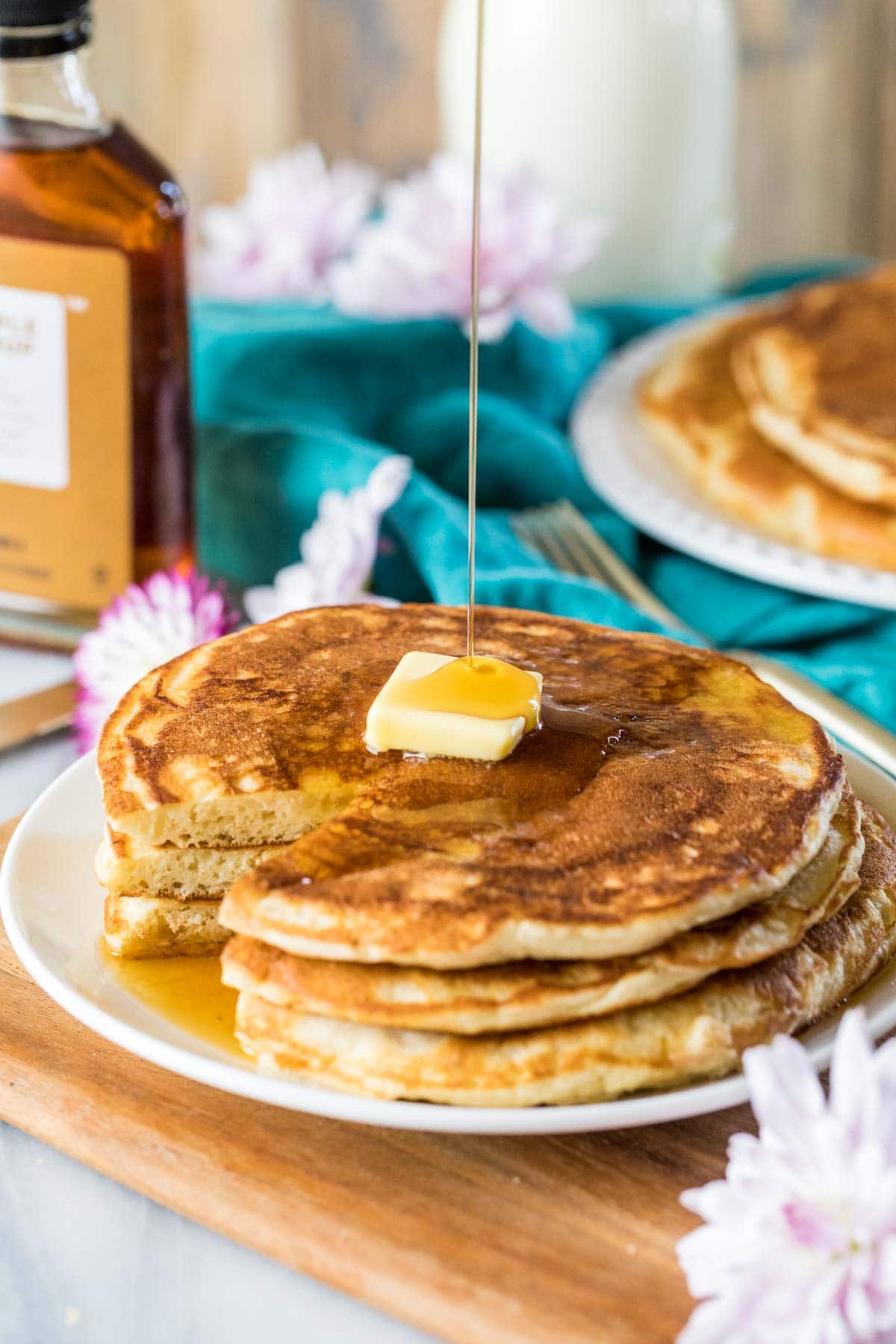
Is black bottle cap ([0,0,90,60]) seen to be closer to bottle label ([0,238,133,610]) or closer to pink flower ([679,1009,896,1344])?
bottle label ([0,238,133,610])

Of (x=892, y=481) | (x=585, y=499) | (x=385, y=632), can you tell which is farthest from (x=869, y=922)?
(x=585, y=499)

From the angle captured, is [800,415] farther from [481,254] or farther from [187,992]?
[187,992]

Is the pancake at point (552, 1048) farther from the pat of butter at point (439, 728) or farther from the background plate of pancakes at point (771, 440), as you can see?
the background plate of pancakes at point (771, 440)

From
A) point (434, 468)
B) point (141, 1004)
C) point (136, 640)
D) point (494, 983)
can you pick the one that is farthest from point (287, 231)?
point (494, 983)

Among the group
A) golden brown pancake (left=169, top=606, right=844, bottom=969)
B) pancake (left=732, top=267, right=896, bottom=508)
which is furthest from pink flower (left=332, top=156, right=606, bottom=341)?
golden brown pancake (left=169, top=606, right=844, bottom=969)

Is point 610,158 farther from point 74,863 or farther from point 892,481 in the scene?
point 74,863
